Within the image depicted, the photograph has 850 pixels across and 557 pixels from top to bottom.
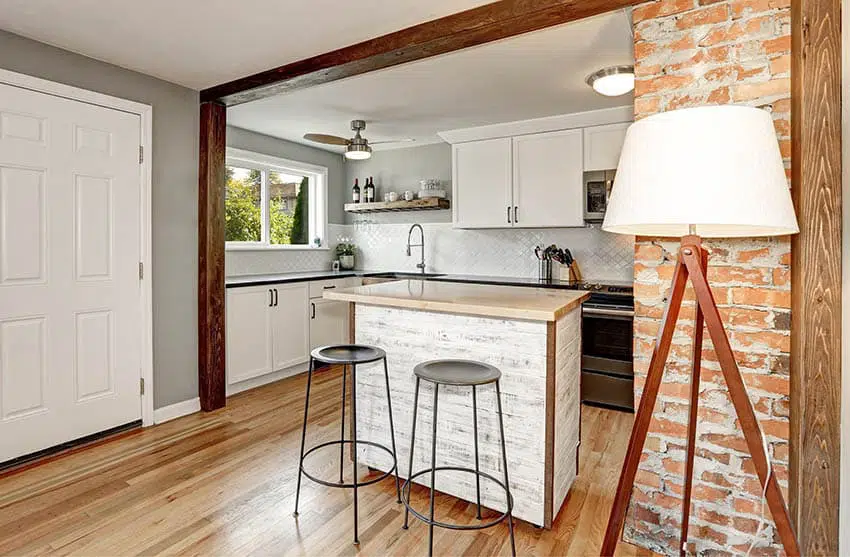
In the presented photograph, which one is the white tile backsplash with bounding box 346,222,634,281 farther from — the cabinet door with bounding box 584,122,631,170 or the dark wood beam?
the dark wood beam

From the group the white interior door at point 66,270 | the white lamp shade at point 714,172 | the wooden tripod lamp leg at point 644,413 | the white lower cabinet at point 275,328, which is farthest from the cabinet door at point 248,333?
the white lamp shade at point 714,172

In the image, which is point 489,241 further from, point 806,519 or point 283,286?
point 806,519

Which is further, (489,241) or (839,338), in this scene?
(489,241)

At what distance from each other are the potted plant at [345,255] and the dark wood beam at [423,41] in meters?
2.54

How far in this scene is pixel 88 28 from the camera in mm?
2459

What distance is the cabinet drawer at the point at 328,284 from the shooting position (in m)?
4.50

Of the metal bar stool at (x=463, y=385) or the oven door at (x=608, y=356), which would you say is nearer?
the metal bar stool at (x=463, y=385)

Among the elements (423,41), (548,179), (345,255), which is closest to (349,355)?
(423,41)

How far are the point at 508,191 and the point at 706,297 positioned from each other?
3.20 m

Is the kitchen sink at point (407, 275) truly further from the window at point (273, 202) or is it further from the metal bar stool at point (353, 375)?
the metal bar stool at point (353, 375)

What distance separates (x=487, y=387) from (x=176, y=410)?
2.40 meters

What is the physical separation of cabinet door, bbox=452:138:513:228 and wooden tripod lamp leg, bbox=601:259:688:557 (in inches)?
121

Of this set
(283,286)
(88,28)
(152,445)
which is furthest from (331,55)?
(152,445)

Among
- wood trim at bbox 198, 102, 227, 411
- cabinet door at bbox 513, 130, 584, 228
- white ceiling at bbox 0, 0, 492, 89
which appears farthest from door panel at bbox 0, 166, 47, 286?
cabinet door at bbox 513, 130, 584, 228
